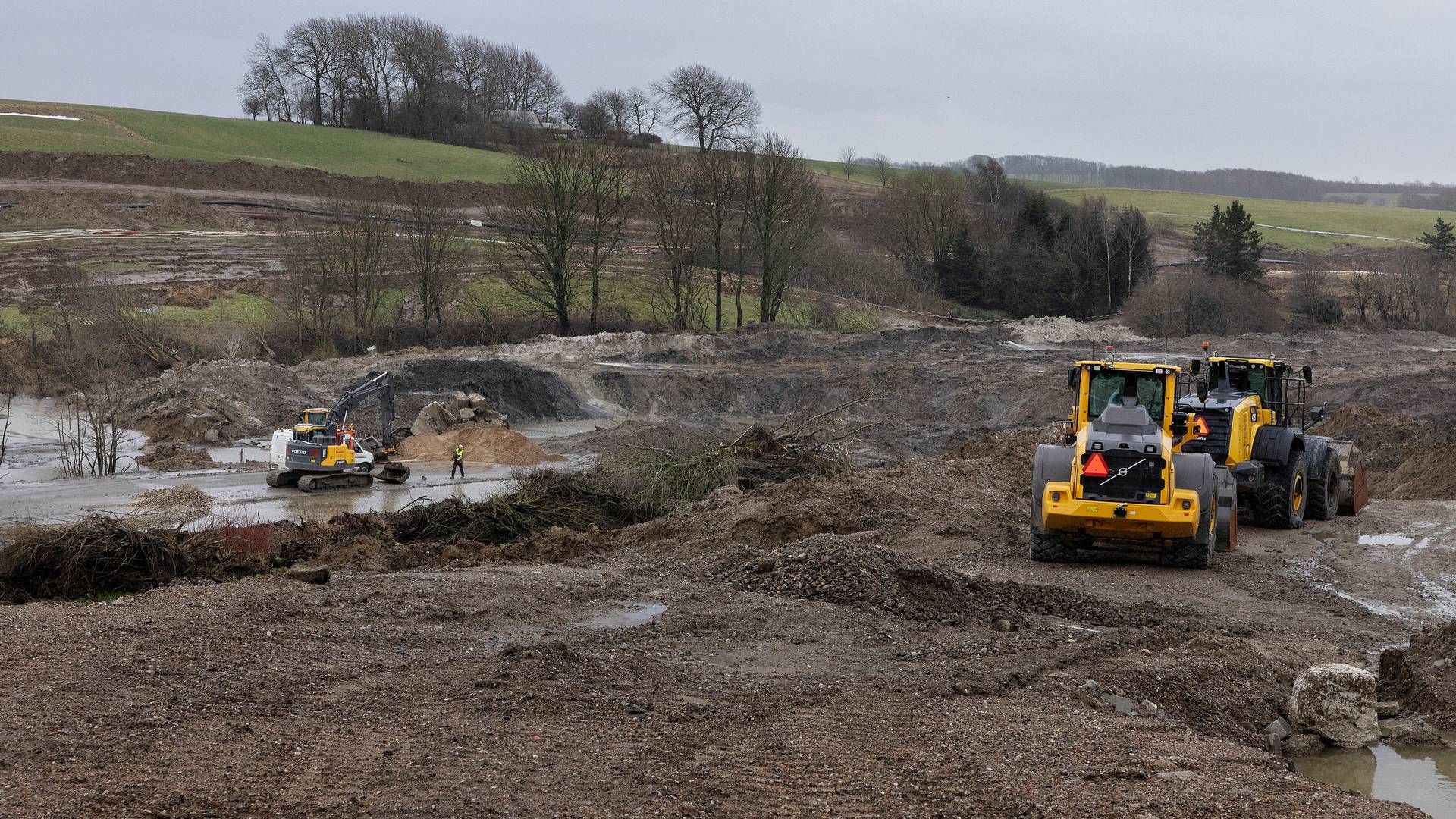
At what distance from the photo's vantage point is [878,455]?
30.7 meters

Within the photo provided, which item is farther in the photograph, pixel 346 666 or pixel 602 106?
pixel 602 106

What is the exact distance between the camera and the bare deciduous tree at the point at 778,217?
Answer: 2080 inches

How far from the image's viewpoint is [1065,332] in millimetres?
54562

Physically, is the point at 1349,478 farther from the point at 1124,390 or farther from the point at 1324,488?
the point at 1124,390

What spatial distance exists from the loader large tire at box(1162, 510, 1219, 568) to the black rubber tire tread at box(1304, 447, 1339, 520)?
444 cm

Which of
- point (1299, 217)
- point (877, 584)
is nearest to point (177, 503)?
point (877, 584)

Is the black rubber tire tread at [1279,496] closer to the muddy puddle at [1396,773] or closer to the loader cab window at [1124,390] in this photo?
the loader cab window at [1124,390]

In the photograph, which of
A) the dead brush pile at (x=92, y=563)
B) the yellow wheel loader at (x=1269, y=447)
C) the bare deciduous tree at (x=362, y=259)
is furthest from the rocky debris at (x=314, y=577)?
the bare deciduous tree at (x=362, y=259)

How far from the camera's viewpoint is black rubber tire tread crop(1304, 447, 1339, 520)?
1795 centimetres

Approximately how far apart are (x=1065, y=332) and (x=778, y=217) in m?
13.6

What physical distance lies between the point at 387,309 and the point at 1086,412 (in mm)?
40091

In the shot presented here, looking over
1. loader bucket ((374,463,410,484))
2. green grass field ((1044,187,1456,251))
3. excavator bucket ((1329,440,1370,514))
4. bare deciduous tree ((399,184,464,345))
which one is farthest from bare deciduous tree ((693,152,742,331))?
excavator bucket ((1329,440,1370,514))

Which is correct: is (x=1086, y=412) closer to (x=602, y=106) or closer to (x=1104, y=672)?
(x=1104, y=672)

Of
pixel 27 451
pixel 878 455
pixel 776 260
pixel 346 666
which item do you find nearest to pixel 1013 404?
pixel 878 455
